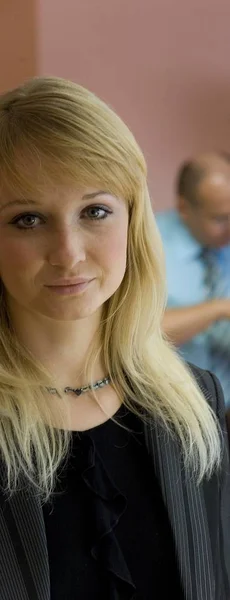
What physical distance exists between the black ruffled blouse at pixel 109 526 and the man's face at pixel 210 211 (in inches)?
23.2

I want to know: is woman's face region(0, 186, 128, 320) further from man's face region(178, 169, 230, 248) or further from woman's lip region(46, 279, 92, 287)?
man's face region(178, 169, 230, 248)

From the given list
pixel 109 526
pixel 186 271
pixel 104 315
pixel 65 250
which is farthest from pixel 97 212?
pixel 186 271

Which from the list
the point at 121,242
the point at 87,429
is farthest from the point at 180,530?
the point at 121,242

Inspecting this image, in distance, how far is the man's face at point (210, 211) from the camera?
1.36 m

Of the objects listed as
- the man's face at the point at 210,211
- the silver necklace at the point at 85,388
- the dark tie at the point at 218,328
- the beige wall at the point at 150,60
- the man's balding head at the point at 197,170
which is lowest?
the silver necklace at the point at 85,388

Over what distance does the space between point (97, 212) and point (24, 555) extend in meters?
0.36

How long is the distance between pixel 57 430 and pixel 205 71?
0.83 meters

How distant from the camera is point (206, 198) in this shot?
136cm

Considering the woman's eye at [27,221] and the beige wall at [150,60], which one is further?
the beige wall at [150,60]

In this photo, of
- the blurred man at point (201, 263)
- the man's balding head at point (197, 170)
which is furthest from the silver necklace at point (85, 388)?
the man's balding head at point (197, 170)

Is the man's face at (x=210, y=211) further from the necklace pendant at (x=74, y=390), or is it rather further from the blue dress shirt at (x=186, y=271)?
the necklace pendant at (x=74, y=390)

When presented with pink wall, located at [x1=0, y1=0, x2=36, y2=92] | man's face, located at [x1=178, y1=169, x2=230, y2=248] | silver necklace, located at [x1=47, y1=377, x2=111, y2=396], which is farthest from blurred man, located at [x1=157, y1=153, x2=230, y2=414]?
silver necklace, located at [x1=47, y1=377, x2=111, y2=396]

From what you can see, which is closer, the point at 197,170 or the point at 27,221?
the point at 27,221

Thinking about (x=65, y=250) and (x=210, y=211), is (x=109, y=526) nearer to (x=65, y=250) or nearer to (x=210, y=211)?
(x=65, y=250)
